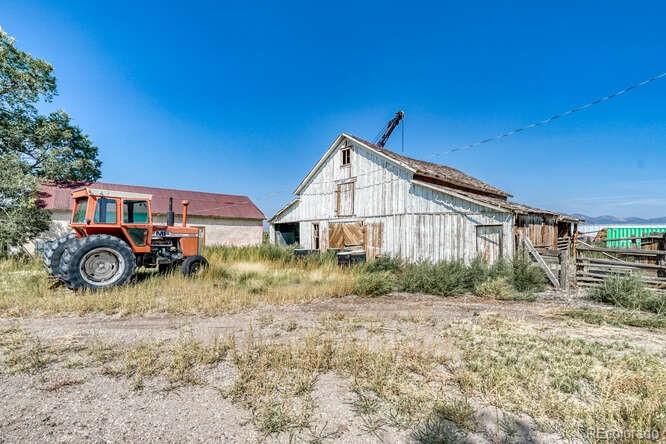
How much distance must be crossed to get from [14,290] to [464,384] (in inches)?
366

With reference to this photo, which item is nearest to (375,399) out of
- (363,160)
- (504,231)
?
(504,231)

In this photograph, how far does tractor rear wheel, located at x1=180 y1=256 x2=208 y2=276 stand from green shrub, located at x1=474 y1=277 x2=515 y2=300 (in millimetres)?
7910

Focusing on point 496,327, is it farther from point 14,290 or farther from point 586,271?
point 14,290

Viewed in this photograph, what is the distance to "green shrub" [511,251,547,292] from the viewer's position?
365 inches

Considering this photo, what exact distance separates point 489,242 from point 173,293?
10.3m

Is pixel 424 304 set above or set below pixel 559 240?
below

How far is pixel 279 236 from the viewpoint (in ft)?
69.3

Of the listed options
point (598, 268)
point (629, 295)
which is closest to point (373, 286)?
point (629, 295)

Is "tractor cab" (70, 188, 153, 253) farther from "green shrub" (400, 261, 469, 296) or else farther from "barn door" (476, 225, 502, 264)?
"barn door" (476, 225, 502, 264)

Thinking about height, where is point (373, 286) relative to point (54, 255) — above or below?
below

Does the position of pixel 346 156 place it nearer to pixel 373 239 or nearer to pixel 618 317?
pixel 373 239

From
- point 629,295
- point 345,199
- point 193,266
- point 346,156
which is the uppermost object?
point 346,156

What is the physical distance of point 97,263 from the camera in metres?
7.54

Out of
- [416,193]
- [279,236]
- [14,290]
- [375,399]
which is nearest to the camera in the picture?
[375,399]
